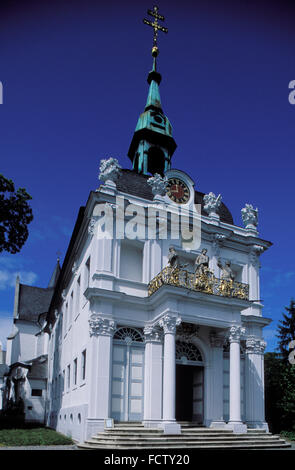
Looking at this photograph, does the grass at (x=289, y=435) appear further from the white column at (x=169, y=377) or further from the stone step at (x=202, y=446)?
the white column at (x=169, y=377)

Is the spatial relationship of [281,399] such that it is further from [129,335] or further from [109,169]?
[109,169]

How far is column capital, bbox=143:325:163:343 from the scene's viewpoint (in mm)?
19562

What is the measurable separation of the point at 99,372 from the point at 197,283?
212 inches

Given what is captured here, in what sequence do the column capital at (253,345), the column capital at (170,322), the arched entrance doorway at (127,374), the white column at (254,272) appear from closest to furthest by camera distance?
the column capital at (170,322), the arched entrance doorway at (127,374), the column capital at (253,345), the white column at (254,272)

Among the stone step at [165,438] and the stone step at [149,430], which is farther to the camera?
the stone step at [149,430]

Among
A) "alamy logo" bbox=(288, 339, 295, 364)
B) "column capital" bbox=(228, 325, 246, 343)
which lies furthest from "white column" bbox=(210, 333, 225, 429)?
"alamy logo" bbox=(288, 339, 295, 364)

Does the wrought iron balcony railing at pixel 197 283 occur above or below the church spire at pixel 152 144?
below

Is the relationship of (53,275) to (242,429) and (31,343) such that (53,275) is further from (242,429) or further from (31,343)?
(242,429)

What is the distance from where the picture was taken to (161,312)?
1877 cm

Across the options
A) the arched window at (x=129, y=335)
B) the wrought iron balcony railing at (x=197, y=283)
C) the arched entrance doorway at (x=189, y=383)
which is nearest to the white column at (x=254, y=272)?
the wrought iron balcony railing at (x=197, y=283)

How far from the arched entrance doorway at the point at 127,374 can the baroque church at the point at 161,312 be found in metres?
0.04

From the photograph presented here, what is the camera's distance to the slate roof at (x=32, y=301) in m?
58.7

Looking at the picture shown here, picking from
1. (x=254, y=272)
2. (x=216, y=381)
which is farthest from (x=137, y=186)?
(x=216, y=381)

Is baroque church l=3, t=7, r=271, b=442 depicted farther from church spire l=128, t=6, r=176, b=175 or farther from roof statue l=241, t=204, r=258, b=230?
church spire l=128, t=6, r=176, b=175
